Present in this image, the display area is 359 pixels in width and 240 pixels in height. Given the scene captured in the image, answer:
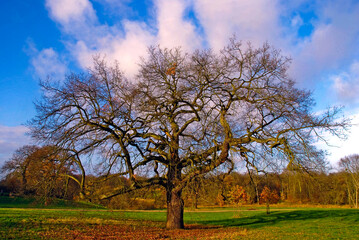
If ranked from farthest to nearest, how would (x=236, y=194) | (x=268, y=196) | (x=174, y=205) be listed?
(x=268, y=196) < (x=236, y=194) < (x=174, y=205)

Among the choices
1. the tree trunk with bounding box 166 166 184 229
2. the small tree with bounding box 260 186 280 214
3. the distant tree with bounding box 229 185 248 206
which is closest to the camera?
the tree trunk with bounding box 166 166 184 229

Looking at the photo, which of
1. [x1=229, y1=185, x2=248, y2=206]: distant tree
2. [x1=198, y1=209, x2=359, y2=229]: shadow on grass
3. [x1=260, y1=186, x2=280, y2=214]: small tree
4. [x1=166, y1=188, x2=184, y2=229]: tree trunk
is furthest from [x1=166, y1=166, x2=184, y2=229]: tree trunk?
[x1=260, y1=186, x2=280, y2=214]: small tree

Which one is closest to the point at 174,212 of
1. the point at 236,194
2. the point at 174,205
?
the point at 174,205

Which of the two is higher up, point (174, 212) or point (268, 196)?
point (268, 196)

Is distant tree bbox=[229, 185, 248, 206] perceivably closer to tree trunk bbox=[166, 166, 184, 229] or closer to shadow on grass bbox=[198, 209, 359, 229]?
shadow on grass bbox=[198, 209, 359, 229]

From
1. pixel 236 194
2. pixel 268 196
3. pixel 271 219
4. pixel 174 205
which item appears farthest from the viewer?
pixel 268 196

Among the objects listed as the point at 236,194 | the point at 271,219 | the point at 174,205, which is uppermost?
the point at 236,194

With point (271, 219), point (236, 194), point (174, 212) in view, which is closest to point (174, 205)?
point (174, 212)

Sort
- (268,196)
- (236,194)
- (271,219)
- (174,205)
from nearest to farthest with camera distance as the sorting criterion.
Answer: (174,205)
(236,194)
(271,219)
(268,196)

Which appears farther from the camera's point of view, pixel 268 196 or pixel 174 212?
pixel 268 196

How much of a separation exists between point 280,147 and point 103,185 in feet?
30.0

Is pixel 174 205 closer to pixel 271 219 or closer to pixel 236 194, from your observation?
pixel 236 194

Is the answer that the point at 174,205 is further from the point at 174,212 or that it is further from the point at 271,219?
the point at 271,219

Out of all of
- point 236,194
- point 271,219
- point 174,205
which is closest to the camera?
point 174,205
